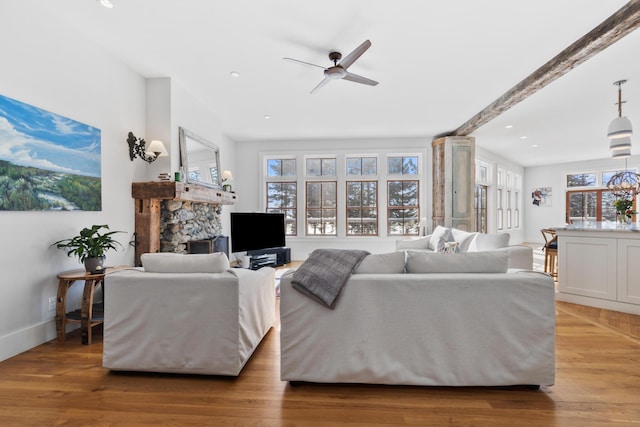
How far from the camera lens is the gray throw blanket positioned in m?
1.92

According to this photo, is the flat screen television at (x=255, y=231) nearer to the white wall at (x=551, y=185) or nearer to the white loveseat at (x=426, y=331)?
the white loveseat at (x=426, y=331)

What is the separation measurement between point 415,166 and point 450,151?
91cm

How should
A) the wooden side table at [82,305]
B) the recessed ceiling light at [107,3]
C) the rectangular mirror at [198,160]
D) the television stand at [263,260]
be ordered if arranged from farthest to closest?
the television stand at [263,260]
the rectangular mirror at [198,160]
the wooden side table at [82,305]
the recessed ceiling light at [107,3]

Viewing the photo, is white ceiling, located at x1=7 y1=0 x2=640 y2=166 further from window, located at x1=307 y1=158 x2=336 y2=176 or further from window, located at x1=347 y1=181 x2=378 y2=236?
window, located at x1=347 y1=181 x2=378 y2=236

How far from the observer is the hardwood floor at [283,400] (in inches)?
66.3

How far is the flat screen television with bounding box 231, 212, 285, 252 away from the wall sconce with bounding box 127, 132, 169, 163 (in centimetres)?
127

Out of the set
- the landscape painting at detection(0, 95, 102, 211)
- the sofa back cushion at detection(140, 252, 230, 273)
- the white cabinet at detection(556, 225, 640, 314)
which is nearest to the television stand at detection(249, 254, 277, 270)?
the landscape painting at detection(0, 95, 102, 211)

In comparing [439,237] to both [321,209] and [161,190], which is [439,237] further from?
[161,190]

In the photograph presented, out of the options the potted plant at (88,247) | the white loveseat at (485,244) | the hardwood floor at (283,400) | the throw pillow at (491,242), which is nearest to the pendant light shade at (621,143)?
the white loveseat at (485,244)

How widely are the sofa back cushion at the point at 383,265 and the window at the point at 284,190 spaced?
207 inches

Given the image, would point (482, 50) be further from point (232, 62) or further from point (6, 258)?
point (6, 258)

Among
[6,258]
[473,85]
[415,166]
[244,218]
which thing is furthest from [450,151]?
[6,258]

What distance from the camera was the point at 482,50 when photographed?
10.7 feet

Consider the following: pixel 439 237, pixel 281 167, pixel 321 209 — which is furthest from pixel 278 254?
pixel 439 237
